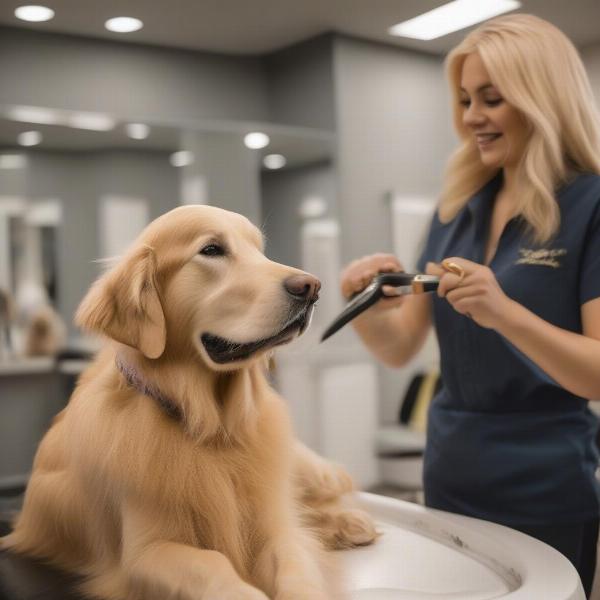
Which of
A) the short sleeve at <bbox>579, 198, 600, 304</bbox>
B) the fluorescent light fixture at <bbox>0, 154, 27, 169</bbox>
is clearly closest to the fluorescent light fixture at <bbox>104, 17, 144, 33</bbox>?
the fluorescent light fixture at <bbox>0, 154, 27, 169</bbox>

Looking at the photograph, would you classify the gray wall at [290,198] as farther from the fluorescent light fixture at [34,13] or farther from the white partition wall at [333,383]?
the fluorescent light fixture at [34,13]

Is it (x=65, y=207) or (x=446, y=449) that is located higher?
(x=65, y=207)

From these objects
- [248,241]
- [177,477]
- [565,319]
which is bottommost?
[177,477]

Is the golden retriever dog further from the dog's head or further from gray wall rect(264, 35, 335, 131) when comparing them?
gray wall rect(264, 35, 335, 131)

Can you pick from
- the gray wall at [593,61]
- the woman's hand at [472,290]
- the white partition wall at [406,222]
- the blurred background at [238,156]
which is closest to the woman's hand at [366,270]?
the woman's hand at [472,290]

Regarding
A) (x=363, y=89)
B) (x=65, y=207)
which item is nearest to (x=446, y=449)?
(x=65, y=207)

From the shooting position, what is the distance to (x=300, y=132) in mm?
4352

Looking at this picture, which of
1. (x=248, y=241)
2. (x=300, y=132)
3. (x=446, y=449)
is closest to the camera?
(x=248, y=241)

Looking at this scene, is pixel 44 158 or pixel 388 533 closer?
pixel 388 533

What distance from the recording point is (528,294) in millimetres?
1383

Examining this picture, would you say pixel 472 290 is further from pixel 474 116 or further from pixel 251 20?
pixel 251 20

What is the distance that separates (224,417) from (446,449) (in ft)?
2.17

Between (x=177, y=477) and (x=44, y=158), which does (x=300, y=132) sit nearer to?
(x=44, y=158)

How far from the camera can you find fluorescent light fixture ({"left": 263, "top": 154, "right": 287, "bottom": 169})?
4.10m
